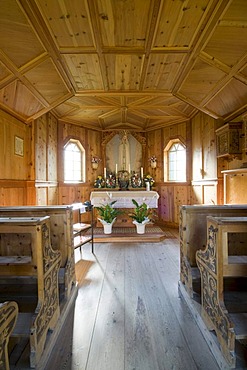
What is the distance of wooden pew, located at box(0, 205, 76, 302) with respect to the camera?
2.23 m

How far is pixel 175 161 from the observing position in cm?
596

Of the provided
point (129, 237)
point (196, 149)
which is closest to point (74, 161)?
point (129, 237)

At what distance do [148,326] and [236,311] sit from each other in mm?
734

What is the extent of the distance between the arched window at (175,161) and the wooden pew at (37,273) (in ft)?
15.1

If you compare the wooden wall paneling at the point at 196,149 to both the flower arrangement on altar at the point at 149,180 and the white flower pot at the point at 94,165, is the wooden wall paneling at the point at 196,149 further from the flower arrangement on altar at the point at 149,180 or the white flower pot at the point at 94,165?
the white flower pot at the point at 94,165

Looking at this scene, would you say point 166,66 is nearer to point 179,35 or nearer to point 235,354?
point 179,35

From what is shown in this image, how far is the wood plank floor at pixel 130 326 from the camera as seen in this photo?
151 centimetres

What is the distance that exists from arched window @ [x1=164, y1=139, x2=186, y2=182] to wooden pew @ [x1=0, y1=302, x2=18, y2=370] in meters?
5.19

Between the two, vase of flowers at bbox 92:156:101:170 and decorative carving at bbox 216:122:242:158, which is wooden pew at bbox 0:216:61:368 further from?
vase of flowers at bbox 92:156:101:170

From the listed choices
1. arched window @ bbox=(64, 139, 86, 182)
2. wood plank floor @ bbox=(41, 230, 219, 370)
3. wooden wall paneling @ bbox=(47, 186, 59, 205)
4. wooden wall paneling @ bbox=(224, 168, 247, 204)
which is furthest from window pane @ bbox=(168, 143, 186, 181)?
wood plank floor @ bbox=(41, 230, 219, 370)

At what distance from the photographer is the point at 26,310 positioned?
1.82 meters

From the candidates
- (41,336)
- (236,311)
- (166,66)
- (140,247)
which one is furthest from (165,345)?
(166,66)

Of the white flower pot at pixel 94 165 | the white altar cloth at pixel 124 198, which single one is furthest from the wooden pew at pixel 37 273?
the white flower pot at pixel 94 165

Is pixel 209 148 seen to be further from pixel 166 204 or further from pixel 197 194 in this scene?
pixel 166 204
